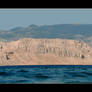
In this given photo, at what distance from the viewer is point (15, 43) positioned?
621 feet

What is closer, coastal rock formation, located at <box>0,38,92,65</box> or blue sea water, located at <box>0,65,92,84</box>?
blue sea water, located at <box>0,65,92,84</box>

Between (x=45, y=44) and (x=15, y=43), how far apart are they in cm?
1864

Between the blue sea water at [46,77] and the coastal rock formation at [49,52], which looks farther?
the coastal rock formation at [49,52]

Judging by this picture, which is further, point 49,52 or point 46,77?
point 49,52
